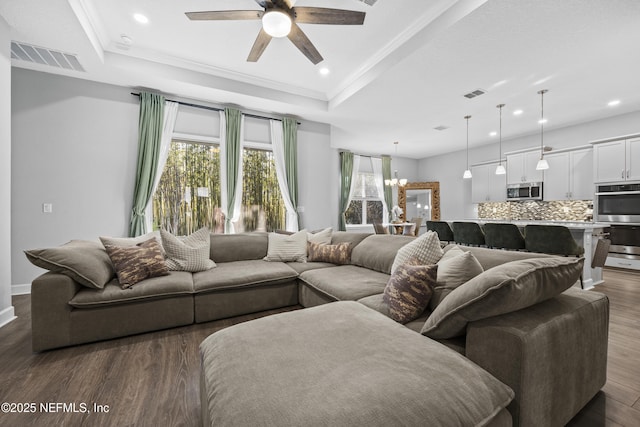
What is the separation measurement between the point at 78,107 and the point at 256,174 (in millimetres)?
2680

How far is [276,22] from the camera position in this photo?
2.25m

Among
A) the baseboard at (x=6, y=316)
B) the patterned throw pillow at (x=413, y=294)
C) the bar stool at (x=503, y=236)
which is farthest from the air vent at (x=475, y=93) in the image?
the baseboard at (x=6, y=316)

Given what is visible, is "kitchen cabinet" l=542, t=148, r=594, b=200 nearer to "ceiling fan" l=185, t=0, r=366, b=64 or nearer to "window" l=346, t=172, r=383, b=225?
"window" l=346, t=172, r=383, b=225

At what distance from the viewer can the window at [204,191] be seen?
4477 millimetres

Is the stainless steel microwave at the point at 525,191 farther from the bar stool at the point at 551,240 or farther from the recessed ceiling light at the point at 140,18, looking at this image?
the recessed ceiling light at the point at 140,18

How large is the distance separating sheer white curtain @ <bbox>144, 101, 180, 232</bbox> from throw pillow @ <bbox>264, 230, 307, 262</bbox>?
2082 millimetres

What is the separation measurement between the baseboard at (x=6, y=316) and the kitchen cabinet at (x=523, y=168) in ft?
28.8

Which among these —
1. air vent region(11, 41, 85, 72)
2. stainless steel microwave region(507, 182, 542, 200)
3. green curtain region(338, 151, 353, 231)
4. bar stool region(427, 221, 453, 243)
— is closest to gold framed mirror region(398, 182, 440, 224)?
green curtain region(338, 151, 353, 231)

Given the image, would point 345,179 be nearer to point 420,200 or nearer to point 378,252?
point 420,200

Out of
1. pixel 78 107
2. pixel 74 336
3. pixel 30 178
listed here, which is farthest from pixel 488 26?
pixel 30 178

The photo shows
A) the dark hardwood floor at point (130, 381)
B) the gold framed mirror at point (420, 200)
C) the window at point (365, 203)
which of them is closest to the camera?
the dark hardwood floor at point (130, 381)

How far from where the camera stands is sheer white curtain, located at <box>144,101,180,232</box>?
13.9 feet

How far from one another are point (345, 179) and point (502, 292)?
22.3 ft

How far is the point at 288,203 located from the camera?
5.29 metres
